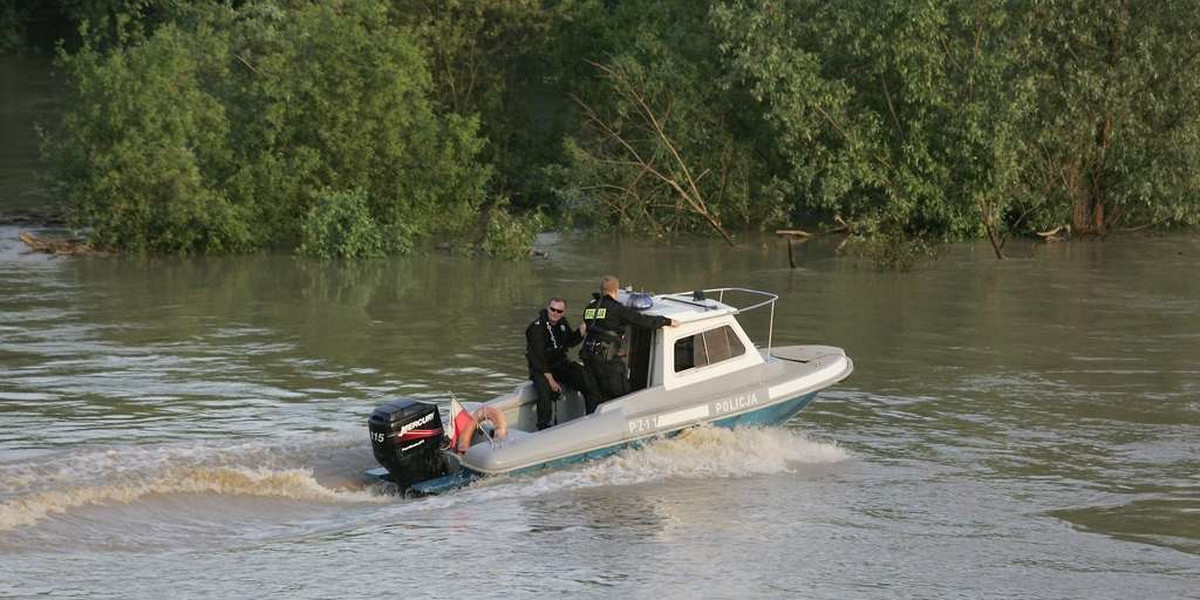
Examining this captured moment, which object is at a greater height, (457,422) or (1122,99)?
(1122,99)

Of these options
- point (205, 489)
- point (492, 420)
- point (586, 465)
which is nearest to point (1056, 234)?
point (586, 465)

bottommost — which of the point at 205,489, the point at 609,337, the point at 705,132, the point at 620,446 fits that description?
the point at 205,489

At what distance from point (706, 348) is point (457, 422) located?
2.74 meters

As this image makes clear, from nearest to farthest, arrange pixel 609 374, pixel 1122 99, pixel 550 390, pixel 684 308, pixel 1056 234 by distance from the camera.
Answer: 1. pixel 609 374
2. pixel 550 390
3. pixel 684 308
4. pixel 1122 99
5. pixel 1056 234

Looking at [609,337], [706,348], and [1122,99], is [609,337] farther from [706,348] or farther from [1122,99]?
[1122,99]

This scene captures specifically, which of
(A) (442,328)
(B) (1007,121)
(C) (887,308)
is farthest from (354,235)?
(B) (1007,121)

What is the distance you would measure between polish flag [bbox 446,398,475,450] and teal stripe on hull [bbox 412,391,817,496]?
32 cm

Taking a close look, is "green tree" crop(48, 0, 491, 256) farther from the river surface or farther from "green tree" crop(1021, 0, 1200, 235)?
"green tree" crop(1021, 0, 1200, 235)

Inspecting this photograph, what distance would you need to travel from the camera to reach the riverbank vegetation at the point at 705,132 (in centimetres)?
3194

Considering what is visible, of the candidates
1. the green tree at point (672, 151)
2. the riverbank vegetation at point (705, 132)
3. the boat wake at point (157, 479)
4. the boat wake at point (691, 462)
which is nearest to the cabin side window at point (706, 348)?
the boat wake at point (691, 462)

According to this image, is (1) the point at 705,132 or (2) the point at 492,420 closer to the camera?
(2) the point at 492,420

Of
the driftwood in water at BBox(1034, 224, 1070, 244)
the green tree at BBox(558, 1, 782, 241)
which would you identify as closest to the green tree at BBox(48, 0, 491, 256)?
the green tree at BBox(558, 1, 782, 241)

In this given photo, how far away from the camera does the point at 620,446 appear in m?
15.6

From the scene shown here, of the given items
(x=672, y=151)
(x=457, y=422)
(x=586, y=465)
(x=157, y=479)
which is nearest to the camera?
(x=157, y=479)
